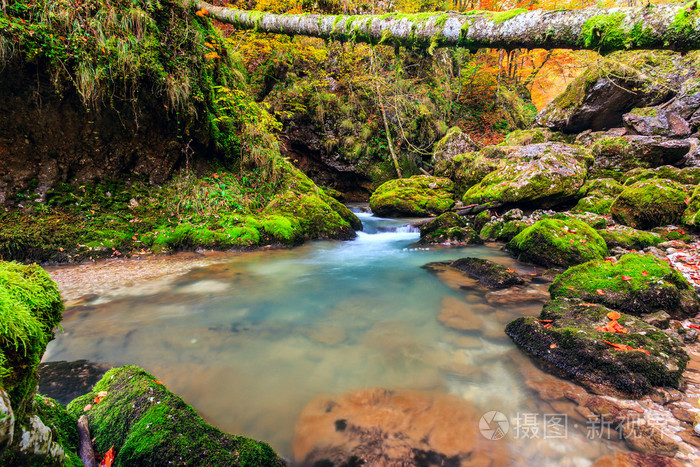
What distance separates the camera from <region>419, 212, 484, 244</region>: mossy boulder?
741 cm

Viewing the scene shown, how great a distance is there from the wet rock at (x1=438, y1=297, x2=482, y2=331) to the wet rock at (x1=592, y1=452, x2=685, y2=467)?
5.47 feet

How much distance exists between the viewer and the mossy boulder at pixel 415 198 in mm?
10758

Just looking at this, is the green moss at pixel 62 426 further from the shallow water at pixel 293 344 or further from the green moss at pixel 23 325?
the shallow water at pixel 293 344

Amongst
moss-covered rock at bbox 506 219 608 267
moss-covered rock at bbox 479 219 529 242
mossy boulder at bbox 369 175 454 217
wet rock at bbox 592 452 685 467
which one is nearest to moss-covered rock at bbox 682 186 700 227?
moss-covered rock at bbox 506 219 608 267

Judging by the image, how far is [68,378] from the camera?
8.24 feet

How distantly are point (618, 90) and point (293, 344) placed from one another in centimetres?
1695

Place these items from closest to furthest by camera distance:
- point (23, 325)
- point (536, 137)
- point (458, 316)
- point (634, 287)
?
point (23, 325) < point (634, 287) < point (458, 316) < point (536, 137)

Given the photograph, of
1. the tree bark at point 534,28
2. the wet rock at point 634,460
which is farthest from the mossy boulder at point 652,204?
the wet rock at point 634,460

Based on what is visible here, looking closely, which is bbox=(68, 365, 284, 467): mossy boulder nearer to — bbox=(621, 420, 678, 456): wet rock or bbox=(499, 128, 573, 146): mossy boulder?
bbox=(621, 420, 678, 456): wet rock

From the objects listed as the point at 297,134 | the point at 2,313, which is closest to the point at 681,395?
the point at 2,313

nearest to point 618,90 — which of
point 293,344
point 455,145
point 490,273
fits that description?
point 455,145

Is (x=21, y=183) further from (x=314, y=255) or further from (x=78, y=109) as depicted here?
(x=314, y=255)

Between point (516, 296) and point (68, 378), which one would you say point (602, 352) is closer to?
point (516, 296)

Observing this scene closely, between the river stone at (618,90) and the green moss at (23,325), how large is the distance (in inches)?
664
